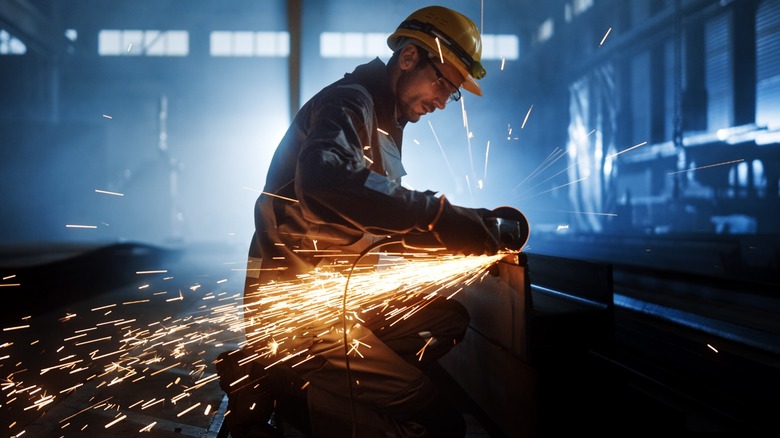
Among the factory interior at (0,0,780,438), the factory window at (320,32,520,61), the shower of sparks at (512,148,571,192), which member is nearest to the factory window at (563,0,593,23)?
the factory interior at (0,0,780,438)

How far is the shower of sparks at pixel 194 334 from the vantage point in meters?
1.90

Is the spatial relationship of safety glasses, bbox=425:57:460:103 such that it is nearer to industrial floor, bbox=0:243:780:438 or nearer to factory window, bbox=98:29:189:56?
industrial floor, bbox=0:243:780:438

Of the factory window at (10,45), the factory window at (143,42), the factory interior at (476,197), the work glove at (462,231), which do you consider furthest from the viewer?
the factory window at (143,42)

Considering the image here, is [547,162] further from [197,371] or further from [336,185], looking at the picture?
[336,185]

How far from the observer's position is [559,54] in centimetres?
1278

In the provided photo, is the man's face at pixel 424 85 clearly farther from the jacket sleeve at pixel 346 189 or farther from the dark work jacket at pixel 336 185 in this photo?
the jacket sleeve at pixel 346 189

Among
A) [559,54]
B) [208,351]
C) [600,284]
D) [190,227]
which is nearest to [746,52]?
[559,54]

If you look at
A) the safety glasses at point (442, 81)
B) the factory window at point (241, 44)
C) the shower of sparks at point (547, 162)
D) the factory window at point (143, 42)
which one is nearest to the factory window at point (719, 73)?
the shower of sparks at point (547, 162)

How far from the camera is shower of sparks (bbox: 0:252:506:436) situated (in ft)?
6.25

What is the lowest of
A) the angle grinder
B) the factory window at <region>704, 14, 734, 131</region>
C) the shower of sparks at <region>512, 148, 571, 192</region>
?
the angle grinder

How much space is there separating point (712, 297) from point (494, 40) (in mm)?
9272

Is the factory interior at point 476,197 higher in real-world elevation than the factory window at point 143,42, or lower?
lower

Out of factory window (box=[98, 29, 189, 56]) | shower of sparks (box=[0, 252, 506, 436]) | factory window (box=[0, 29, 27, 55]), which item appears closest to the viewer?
shower of sparks (box=[0, 252, 506, 436])

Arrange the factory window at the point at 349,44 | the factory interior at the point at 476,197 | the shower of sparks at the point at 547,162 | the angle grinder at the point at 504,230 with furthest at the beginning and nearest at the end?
the shower of sparks at the point at 547,162 → the factory window at the point at 349,44 → the factory interior at the point at 476,197 → the angle grinder at the point at 504,230
